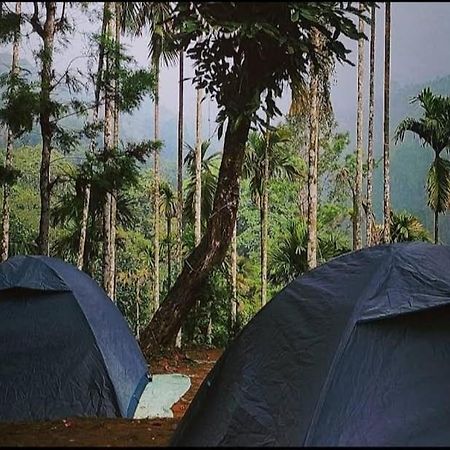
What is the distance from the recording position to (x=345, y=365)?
3170mm

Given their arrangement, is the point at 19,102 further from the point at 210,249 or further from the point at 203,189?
the point at 203,189

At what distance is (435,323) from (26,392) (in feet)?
11.2

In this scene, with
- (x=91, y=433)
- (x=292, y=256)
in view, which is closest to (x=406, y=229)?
(x=292, y=256)

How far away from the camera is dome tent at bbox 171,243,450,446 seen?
120 inches

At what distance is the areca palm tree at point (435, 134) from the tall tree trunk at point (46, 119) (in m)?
7.36

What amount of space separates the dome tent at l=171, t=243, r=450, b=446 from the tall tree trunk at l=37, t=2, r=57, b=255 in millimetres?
3817

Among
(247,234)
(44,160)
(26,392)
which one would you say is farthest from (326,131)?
(26,392)

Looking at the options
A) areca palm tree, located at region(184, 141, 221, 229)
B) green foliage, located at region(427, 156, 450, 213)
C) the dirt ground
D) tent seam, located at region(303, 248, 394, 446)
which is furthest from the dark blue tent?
areca palm tree, located at region(184, 141, 221, 229)

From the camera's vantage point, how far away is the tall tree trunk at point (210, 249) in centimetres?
768

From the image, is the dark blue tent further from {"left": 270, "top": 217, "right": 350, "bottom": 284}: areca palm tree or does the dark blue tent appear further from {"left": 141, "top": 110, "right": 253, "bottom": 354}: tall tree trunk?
{"left": 270, "top": 217, "right": 350, "bottom": 284}: areca palm tree

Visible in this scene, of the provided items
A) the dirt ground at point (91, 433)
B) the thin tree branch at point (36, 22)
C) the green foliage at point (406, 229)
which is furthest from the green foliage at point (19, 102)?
the green foliage at point (406, 229)

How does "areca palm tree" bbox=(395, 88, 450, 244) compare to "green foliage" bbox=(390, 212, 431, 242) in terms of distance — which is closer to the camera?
"areca palm tree" bbox=(395, 88, 450, 244)

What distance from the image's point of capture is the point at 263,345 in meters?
3.56

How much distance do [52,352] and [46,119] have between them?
2.78m
